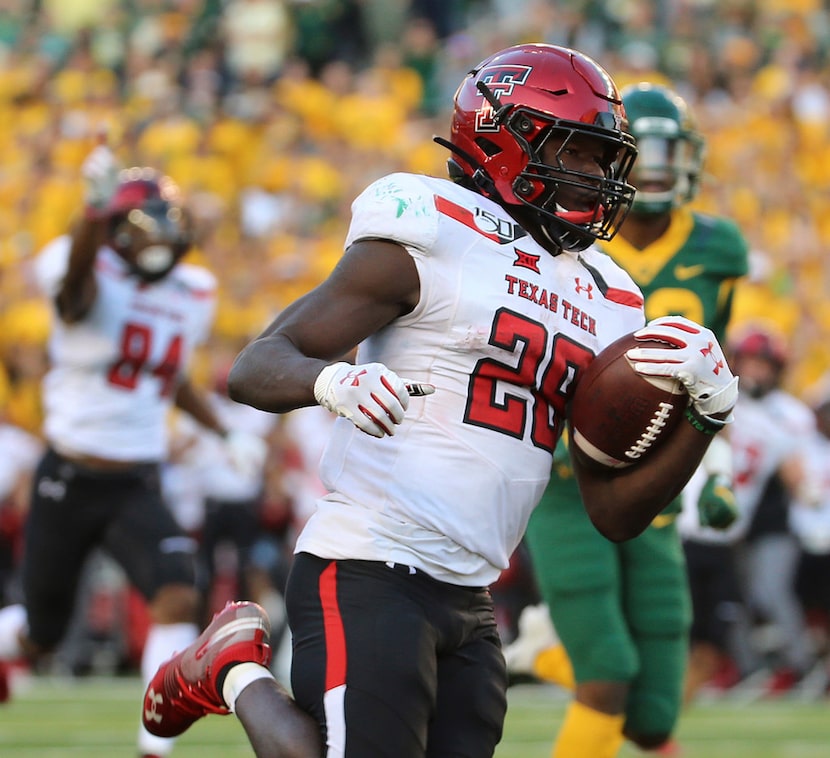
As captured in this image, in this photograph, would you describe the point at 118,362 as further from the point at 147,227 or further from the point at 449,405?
the point at 449,405

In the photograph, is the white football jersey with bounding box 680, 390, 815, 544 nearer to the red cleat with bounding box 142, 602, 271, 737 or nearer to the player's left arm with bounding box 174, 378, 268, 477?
the player's left arm with bounding box 174, 378, 268, 477

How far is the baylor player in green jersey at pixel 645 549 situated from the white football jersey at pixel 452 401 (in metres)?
1.28

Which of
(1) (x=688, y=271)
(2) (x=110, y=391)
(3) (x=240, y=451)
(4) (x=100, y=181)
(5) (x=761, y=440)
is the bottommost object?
(5) (x=761, y=440)

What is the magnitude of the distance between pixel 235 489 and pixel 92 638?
1.30 m

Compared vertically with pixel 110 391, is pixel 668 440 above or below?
above

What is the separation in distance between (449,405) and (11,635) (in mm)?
3693

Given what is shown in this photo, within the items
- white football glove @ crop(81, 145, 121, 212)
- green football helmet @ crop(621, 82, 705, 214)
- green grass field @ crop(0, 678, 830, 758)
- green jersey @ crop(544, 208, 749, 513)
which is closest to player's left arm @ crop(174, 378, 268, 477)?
white football glove @ crop(81, 145, 121, 212)

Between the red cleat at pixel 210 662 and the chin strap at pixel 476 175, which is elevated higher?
the chin strap at pixel 476 175

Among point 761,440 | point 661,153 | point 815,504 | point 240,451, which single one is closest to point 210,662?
point 661,153

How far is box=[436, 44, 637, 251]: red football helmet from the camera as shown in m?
3.27

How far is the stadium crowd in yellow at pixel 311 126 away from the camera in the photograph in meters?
11.4

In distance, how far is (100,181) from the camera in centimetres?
573

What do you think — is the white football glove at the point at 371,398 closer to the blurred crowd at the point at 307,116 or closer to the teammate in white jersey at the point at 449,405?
the teammate in white jersey at the point at 449,405

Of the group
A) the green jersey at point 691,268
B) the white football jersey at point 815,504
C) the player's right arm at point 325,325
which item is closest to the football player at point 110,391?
the green jersey at point 691,268
